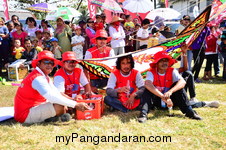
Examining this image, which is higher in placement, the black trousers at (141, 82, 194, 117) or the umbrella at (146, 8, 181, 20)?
the umbrella at (146, 8, 181, 20)

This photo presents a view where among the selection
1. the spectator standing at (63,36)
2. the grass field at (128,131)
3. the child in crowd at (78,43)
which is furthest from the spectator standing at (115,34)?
the grass field at (128,131)

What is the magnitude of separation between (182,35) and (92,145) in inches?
103

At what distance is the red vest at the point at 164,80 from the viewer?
3715 millimetres

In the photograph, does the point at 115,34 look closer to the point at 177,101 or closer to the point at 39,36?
the point at 39,36

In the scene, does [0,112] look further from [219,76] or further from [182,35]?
[219,76]

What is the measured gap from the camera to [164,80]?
3727mm

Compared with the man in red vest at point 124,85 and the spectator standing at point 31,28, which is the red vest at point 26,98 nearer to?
the man in red vest at point 124,85

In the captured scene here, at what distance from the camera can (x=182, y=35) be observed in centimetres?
421

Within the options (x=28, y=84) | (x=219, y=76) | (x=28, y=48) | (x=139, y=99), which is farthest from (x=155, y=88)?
(x=28, y=48)

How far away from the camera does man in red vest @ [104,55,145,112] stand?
379cm

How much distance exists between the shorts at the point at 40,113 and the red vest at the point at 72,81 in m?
0.63

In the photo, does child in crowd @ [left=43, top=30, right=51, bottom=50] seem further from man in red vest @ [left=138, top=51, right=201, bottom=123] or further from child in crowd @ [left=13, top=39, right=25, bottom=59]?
man in red vest @ [left=138, top=51, right=201, bottom=123]

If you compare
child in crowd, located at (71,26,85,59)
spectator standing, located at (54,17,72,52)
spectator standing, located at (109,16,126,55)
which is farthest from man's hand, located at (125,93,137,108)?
spectator standing, located at (54,17,72,52)

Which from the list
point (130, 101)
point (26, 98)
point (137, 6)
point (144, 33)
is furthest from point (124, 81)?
point (137, 6)
